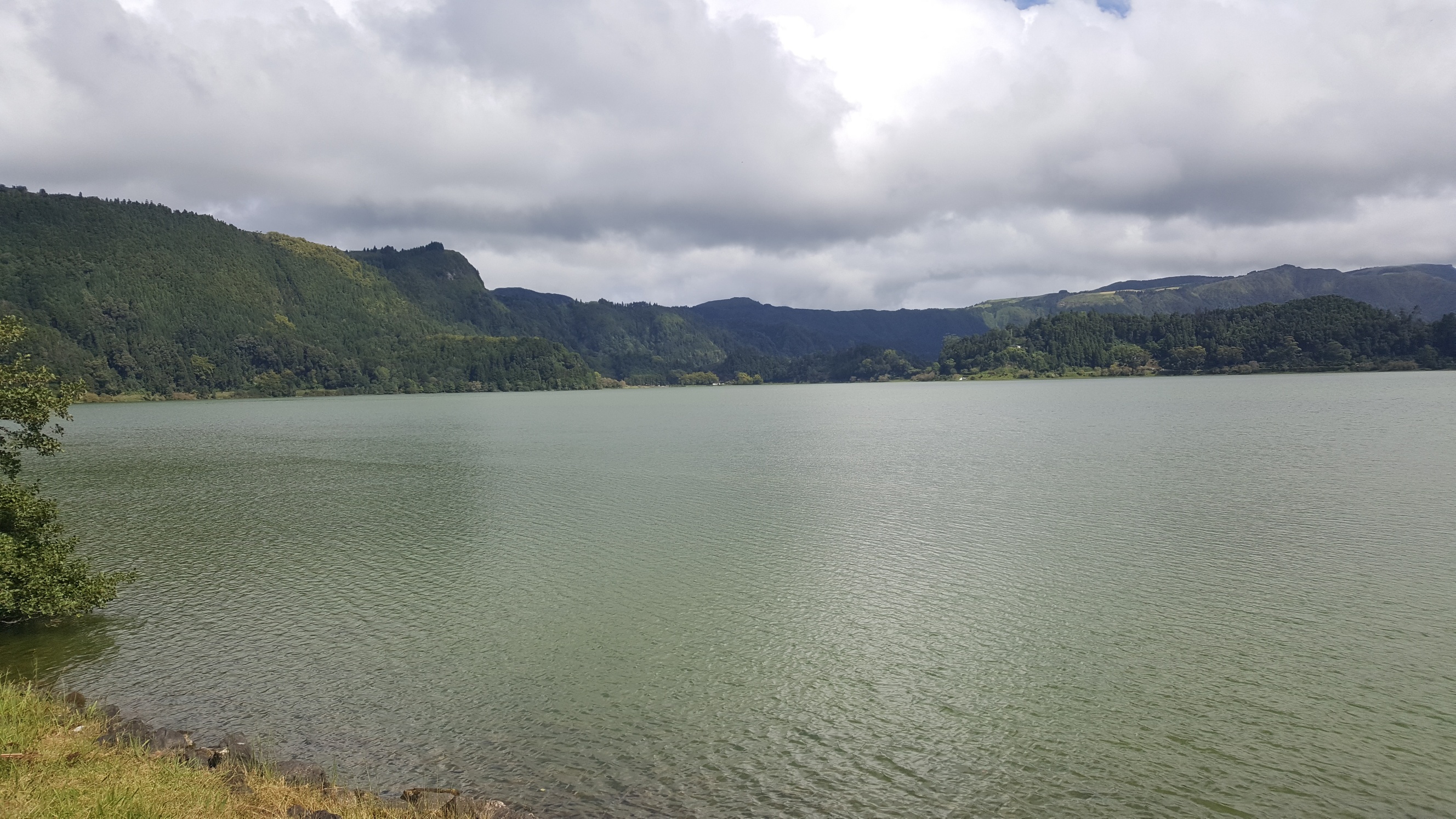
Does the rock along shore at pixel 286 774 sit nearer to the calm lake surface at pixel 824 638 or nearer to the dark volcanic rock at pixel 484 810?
the dark volcanic rock at pixel 484 810

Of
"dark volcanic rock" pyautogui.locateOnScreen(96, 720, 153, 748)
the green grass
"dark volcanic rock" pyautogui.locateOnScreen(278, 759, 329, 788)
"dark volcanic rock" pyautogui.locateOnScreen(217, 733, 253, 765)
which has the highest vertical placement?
the green grass

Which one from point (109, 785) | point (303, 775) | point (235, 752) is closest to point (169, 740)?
point (235, 752)

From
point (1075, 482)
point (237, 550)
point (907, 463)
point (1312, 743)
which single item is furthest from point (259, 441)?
point (1312, 743)

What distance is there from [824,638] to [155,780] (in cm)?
1670

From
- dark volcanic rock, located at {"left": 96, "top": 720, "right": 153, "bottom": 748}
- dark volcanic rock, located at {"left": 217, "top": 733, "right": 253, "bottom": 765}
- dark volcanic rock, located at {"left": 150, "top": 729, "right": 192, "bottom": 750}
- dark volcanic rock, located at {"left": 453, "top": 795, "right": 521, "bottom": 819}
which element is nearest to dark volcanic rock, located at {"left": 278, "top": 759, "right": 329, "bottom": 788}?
dark volcanic rock, located at {"left": 217, "top": 733, "right": 253, "bottom": 765}

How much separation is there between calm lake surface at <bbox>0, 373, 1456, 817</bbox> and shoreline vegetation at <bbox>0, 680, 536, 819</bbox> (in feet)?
4.51

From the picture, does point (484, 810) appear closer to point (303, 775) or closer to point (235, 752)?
point (303, 775)

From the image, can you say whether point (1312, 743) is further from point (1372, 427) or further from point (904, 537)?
point (1372, 427)

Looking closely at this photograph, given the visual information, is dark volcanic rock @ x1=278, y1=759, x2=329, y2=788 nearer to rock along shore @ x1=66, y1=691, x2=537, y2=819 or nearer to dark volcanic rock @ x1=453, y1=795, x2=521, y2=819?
rock along shore @ x1=66, y1=691, x2=537, y2=819

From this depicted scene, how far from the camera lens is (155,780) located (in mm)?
13375

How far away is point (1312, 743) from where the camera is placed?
1656cm

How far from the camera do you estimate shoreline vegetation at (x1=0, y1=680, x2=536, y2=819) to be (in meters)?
12.0

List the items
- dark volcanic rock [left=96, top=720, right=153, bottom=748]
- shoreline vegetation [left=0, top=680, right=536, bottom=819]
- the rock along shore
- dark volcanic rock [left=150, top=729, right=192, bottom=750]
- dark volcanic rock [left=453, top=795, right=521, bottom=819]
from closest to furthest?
1. shoreline vegetation [left=0, top=680, right=536, bottom=819]
2. dark volcanic rock [left=453, top=795, right=521, bottom=819]
3. the rock along shore
4. dark volcanic rock [left=96, top=720, right=153, bottom=748]
5. dark volcanic rock [left=150, top=729, right=192, bottom=750]

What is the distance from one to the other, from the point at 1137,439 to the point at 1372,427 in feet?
80.8
